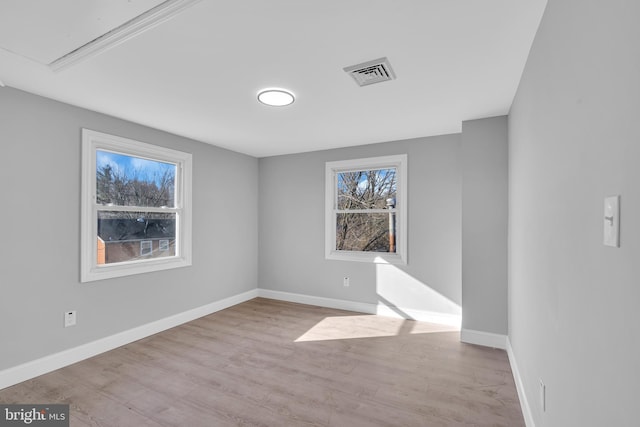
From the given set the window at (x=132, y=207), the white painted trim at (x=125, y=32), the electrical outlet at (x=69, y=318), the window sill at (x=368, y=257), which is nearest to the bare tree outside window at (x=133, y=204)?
the window at (x=132, y=207)

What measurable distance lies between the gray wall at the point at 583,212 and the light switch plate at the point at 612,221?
2 centimetres

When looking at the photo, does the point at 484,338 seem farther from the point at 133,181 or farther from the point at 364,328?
the point at 133,181

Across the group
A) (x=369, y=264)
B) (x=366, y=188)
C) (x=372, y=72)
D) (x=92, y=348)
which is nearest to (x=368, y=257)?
(x=369, y=264)

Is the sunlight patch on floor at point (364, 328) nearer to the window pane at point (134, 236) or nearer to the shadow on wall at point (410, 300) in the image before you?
the shadow on wall at point (410, 300)

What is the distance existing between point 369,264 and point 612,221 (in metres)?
3.53

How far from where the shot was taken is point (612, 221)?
817 mm

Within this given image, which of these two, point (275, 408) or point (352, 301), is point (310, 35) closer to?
point (275, 408)

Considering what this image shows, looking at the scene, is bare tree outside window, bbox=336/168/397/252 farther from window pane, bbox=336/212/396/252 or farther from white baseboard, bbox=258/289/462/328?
white baseboard, bbox=258/289/462/328

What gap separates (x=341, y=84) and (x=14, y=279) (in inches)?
120

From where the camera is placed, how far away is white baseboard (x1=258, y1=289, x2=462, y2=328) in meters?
3.78

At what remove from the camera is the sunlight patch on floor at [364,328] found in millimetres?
3457

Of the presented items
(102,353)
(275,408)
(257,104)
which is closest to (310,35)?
(257,104)

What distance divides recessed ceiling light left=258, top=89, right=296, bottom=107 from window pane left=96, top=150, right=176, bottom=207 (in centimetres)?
178

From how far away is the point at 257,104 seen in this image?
2.80 meters
